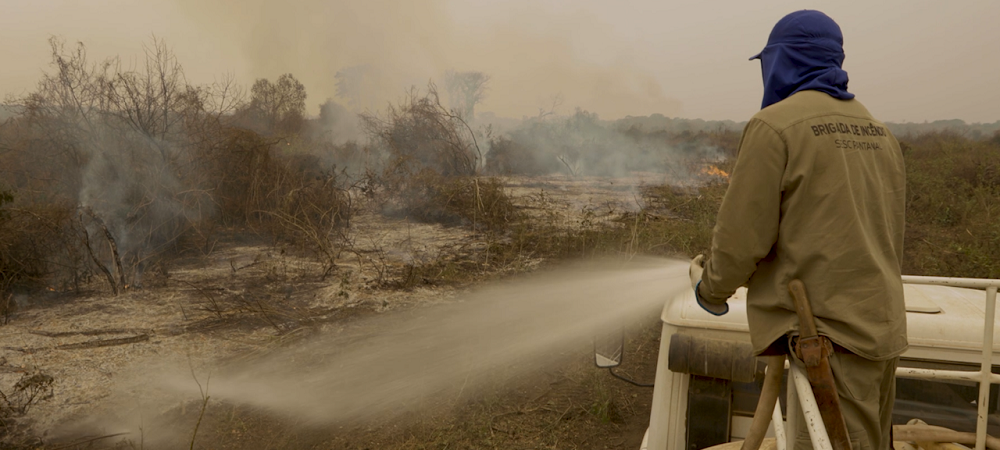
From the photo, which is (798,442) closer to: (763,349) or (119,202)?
(763,349)

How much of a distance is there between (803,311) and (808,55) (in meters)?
0.78

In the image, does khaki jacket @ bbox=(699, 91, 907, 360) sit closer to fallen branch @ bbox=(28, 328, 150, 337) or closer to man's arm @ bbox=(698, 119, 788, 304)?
man's arm @ bbox=(698, 119, 788, 304)

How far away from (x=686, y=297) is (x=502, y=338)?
3.90 metres

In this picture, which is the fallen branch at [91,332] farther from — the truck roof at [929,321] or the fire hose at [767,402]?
the fire hose at [767,402]

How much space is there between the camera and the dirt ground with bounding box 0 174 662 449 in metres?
4.10

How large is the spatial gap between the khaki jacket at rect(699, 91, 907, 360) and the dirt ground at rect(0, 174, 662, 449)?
2.83 meters

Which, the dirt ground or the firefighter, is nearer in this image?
the firefighter

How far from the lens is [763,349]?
5.39ft

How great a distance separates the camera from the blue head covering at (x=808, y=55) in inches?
65.2

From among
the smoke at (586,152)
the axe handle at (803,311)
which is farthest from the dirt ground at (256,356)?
the smoke at (586,152)

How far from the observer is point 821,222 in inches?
60.4

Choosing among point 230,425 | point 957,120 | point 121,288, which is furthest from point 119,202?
point 957,120

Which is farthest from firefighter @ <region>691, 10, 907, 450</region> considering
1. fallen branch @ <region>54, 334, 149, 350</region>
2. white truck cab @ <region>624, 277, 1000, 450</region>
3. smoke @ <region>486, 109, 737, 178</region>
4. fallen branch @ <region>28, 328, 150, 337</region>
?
smoke @ <region>486, 109, 737, 178</region>

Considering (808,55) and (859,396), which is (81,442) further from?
(808,55)
